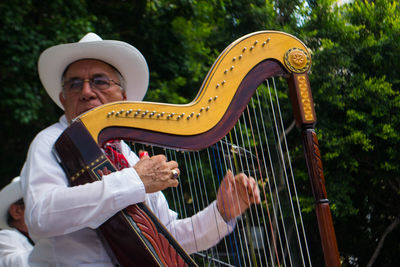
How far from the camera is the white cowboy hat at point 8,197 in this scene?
3875 mm

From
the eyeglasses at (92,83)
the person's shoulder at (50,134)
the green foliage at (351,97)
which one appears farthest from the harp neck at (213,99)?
the green foliage at (351,97)

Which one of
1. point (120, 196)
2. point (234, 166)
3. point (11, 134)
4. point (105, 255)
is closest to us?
point (120, 196)

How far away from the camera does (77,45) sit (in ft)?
7.43

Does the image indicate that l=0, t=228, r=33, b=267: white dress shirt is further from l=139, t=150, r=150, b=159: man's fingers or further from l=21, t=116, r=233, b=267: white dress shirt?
l=139, t=150, r=150, b=159: man's fingers

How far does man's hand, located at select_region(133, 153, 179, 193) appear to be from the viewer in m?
1.85

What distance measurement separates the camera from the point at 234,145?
1974 mm

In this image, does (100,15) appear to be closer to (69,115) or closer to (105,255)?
(69,115)

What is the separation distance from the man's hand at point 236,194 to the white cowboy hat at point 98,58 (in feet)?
2.56

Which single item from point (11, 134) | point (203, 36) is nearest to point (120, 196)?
point (203, 36)

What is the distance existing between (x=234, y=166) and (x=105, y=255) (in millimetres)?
609

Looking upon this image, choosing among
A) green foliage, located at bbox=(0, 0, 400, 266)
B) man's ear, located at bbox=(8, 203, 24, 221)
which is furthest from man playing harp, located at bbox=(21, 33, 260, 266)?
man's ear, located at bbox=(8, 203, 24, 221)

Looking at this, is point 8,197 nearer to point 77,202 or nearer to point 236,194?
point 77,202

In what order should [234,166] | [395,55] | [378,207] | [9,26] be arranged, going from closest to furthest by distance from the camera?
[234,166], [395,55], [378,207], [9,26]

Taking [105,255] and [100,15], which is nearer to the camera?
[105,255]
